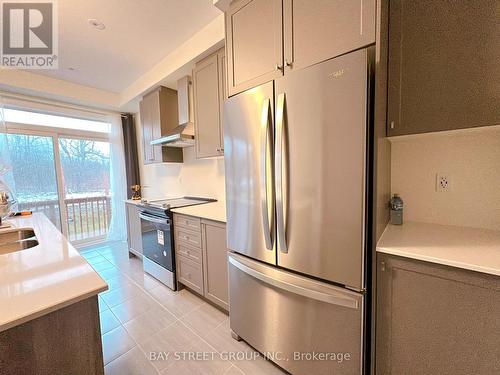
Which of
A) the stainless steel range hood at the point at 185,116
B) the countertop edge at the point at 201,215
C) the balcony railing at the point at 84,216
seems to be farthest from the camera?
the balcony railing at the point at 84,216

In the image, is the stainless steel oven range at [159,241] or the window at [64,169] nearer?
the stainless steel oven range at [159,241]

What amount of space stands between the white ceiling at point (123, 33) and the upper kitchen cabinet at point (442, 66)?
1.57 metres

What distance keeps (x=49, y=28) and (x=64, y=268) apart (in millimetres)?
2434

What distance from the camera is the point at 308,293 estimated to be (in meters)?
1.14

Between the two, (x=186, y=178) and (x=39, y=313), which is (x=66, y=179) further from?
(x=39, y=313)

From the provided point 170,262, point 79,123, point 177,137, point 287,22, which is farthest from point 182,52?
point 79,123

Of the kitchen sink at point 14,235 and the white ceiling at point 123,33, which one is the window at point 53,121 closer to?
the white ceiling at point 123,33

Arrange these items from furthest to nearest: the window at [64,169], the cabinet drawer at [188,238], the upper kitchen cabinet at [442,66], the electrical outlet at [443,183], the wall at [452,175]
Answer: the window at [64,169], the cabinet drawer at [188,238], the electrical outlet at [443,183], the wall at [452,175], the upper kitchen cabinet at [442,66]

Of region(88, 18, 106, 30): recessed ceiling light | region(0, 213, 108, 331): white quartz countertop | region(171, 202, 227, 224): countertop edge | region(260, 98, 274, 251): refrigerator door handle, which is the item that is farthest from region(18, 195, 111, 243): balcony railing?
region(260, 98, 274, 251): refrigerator door handle

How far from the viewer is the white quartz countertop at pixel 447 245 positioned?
0.85 metres

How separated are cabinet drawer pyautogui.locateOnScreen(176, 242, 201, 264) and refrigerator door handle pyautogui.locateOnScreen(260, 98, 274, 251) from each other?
101cm

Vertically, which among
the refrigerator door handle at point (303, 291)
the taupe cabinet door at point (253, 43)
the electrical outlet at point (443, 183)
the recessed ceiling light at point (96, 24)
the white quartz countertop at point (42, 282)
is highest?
the recessed ceiling light at point (96, 24)

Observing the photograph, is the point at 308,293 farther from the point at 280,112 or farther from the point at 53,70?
the point at 53,70

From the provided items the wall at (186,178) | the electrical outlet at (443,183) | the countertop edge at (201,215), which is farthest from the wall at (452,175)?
the wall at (186,178)
